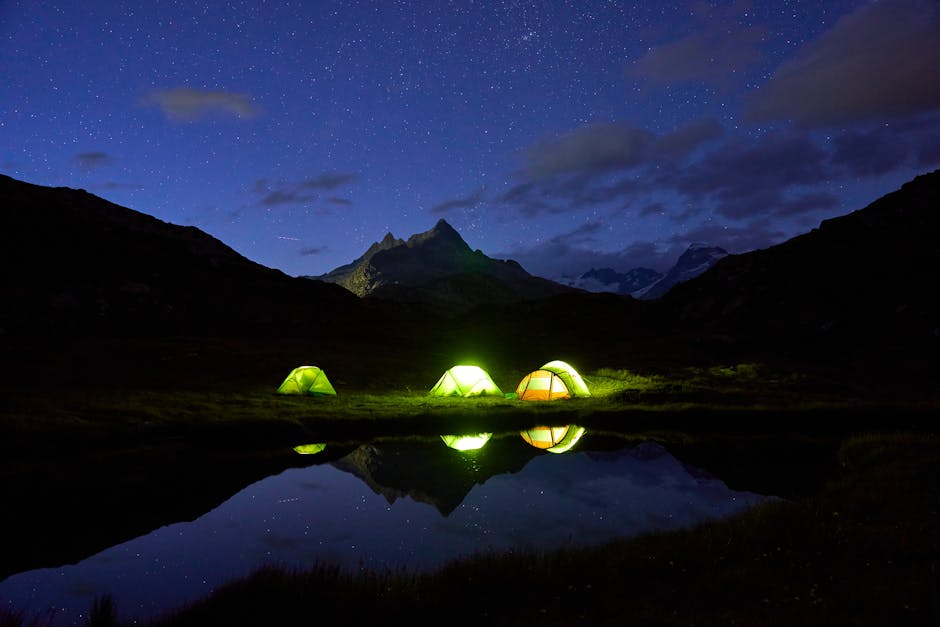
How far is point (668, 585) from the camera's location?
9688 mm

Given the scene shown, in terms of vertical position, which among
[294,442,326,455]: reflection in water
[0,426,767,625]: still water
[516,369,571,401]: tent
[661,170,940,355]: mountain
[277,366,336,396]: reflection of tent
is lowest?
[0,426,767,625]: still water

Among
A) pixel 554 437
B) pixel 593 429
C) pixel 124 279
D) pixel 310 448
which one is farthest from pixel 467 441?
pixel 124 279

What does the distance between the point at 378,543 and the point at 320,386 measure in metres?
25.5

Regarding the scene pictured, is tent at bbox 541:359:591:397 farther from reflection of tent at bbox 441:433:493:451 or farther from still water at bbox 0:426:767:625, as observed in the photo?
still water at bbox 0:426:767:625

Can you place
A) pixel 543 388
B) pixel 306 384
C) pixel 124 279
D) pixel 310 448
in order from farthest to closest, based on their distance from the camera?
pixel 124 279
pixel 306 384
pixel 543 388
pixel 310 448

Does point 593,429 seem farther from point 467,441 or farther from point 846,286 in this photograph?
point 846,286

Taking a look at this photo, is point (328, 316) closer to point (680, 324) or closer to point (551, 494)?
point (680, 324)

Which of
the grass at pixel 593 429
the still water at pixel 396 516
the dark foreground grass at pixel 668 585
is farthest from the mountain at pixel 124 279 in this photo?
the dark foreground grass at pixel 668 585

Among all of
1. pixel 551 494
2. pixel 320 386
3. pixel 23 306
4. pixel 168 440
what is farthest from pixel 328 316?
pixel 551 494

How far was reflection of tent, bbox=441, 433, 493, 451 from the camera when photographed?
2509 centimetres

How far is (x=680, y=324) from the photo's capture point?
115188mm

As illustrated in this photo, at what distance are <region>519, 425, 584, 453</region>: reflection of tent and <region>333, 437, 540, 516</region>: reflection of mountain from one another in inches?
31.6

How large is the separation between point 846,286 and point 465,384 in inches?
3251

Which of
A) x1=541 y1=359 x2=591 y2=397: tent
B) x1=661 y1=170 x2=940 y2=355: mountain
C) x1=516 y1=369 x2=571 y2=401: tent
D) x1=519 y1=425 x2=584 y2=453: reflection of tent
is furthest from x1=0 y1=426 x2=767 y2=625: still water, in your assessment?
x1=661 y1=170 x2=940 y2=355: mountain
